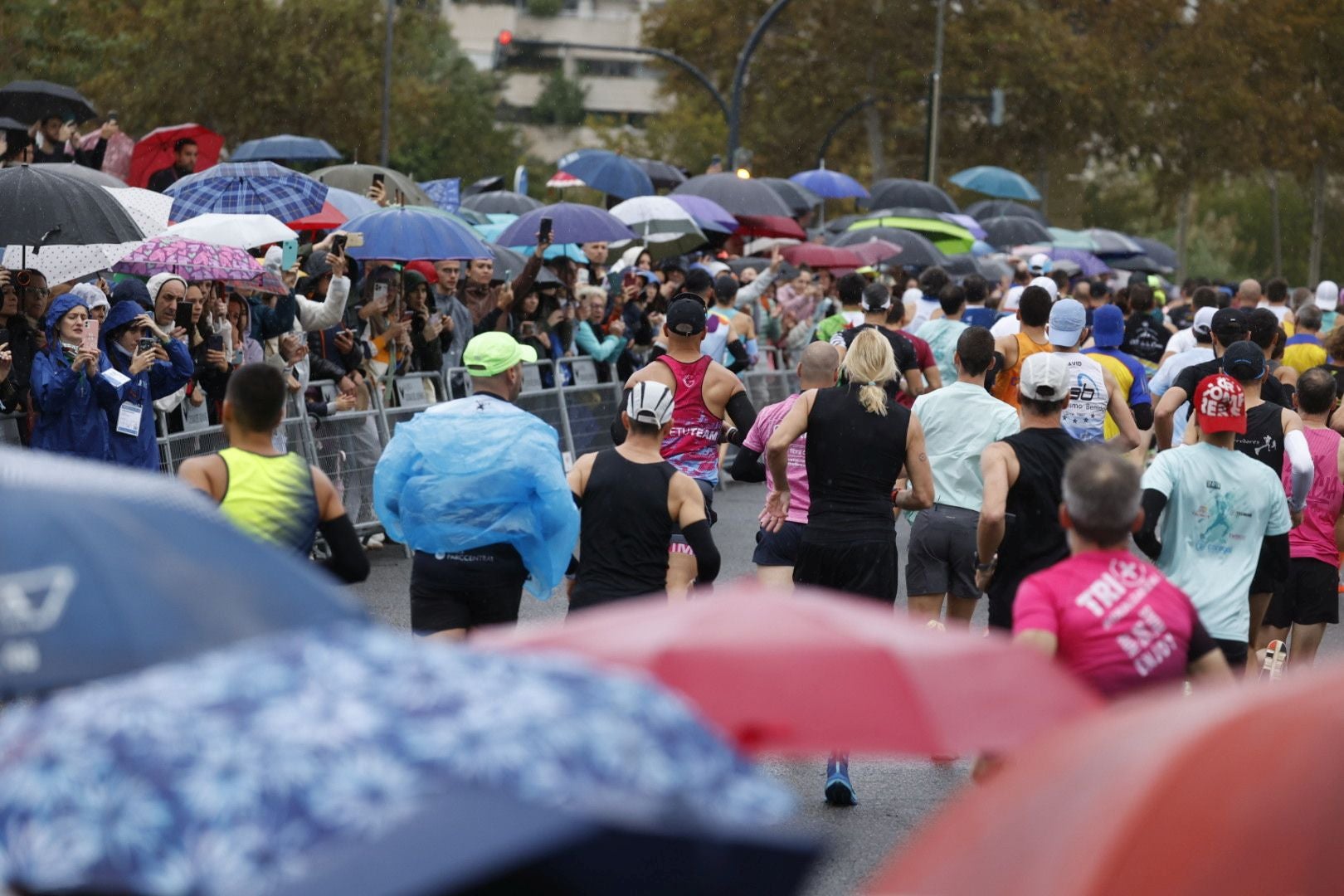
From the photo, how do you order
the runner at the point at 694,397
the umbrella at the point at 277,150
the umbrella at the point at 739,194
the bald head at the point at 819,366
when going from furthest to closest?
the umbrella at the point at 739,194 < the umbrella at the point at 277,150 < the runner at the point at 694,397 < the bald head at the point at 819,366

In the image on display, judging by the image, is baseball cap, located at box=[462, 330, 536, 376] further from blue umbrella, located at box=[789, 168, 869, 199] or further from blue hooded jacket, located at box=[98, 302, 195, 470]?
blue umbrella, located at box=[789, 168, 869, 199]

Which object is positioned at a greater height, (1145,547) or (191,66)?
(191,66)

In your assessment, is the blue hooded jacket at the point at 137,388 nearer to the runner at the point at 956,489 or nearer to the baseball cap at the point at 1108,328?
the runner at the point at 956,489

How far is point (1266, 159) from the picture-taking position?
57.8 meters

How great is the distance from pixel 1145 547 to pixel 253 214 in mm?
7999

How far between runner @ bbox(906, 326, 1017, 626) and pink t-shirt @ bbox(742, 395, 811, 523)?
0.53m

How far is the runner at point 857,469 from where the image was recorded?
312 inches

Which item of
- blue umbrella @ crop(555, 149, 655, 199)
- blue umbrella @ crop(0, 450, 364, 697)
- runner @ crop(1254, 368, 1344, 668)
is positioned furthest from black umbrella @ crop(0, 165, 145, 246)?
blue umbrella @ crop(555, 149, 655, 199)

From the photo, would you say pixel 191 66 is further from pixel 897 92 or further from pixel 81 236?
pixel 81 236

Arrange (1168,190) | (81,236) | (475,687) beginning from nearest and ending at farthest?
(475,687)
(81,236)
(1168,190)

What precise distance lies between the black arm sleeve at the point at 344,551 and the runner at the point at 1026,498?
7.38 feet

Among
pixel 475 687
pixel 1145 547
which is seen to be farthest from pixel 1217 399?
pixel 475 687

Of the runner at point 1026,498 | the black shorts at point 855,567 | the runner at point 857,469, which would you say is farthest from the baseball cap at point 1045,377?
the black shorts at point 855,567

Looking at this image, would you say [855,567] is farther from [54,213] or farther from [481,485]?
[54,213]
